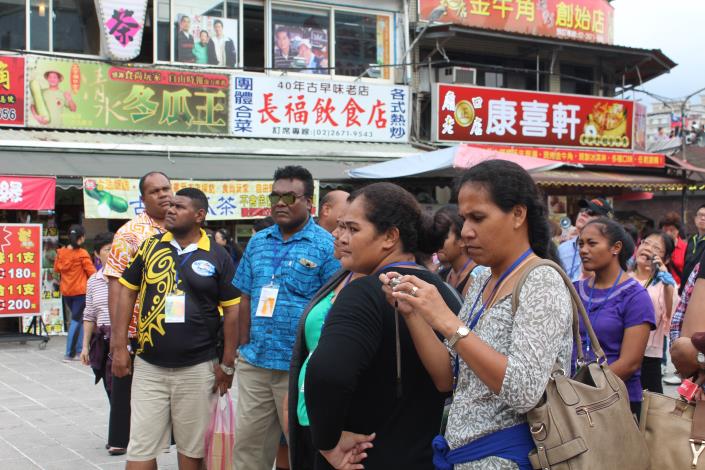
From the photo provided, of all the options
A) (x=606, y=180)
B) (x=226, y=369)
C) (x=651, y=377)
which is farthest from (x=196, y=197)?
(x=606, y=180)

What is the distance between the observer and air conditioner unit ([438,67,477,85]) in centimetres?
1830

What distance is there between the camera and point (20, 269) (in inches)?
473

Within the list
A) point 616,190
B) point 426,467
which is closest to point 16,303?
point 426,467

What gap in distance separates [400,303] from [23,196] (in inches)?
414

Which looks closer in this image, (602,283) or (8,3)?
(602,283)

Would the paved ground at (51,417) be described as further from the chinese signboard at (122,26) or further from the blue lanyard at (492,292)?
the chinese signboard at (122,26)

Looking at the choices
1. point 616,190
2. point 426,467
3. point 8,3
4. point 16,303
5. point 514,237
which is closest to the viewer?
point 514,237

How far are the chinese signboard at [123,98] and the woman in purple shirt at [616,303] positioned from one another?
1089 centimetres

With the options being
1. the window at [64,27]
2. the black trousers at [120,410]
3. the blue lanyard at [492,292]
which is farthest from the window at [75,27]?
the blue lanyard at [492,292]

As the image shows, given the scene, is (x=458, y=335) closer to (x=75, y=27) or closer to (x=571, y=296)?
(x=571, y=296)

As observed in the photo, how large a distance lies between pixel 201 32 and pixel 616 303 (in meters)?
12.1

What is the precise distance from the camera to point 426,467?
2.99m

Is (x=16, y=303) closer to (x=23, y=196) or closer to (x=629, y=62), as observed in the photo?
(x=23, y=196)

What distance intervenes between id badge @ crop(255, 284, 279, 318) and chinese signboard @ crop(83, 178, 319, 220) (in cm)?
706
